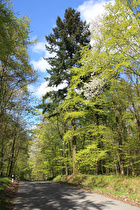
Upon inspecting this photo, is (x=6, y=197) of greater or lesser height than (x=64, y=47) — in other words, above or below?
below

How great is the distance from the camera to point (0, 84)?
28.8ft

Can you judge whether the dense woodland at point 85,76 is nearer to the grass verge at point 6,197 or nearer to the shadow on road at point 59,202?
the grass verge at point 6,197

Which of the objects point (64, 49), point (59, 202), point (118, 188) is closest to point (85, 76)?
point (64, 49)

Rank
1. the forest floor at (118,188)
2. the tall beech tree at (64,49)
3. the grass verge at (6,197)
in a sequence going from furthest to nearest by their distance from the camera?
the tall beech tree at (64,49), the forest floor at (118,188), the grass verge at (6,197)

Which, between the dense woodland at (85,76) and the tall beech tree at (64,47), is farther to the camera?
the tall beech tree at (64,47)

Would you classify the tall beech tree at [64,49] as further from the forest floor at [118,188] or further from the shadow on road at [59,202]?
the shadow on road at [59,202]

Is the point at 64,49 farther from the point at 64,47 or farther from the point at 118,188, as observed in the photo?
the point at 118,188

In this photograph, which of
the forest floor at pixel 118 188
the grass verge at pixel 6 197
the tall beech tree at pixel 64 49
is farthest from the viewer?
the tall beech tree at pixel 64 49

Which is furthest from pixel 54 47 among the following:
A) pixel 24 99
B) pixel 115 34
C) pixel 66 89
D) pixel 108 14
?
pixel 115 34

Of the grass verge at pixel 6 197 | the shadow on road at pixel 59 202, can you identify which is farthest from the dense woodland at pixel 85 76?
the shadow on road at pixel 59 202

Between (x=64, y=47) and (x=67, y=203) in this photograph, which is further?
(x=64, y=47)

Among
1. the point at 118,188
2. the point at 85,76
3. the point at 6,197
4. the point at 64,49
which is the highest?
the point at 64,49

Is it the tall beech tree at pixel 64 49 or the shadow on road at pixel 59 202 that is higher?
the tall beech tree at pixel 64 49

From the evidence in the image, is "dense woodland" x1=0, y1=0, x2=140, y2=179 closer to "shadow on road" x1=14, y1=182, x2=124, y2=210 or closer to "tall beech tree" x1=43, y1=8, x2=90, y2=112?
"tall beech tree" x1=43, y1=8, x2=90, y2=112
